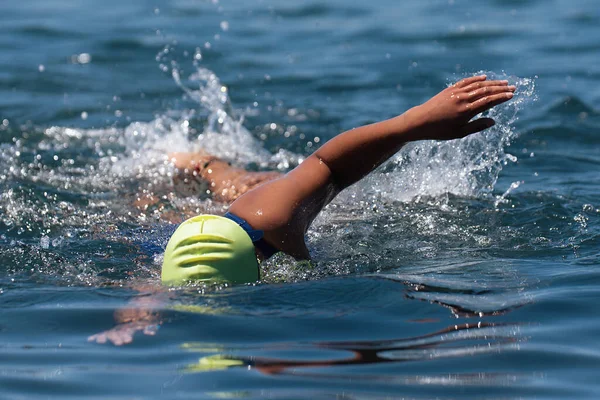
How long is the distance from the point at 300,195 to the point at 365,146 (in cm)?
42

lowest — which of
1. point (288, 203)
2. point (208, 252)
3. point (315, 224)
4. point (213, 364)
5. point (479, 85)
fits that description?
point (213, 364)

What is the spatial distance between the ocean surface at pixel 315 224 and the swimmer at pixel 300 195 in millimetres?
124

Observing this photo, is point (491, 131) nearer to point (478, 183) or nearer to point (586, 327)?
point (478, 183)

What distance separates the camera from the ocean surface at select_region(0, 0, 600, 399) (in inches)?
154

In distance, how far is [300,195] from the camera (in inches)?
192

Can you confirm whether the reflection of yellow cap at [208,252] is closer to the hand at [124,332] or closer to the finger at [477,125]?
the hand at [124,332]

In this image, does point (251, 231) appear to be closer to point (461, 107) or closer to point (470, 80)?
point (461, 107)

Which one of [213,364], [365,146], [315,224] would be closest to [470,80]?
[365,146]

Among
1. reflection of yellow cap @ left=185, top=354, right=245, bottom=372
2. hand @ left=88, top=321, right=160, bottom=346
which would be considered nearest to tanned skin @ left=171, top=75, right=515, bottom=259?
hand @ left=88, top=321, right=160, bottom=346

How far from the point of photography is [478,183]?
693 centimetres

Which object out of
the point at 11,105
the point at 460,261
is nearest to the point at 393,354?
the point at 460,261

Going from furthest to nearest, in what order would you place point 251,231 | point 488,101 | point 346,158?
1. point 346,158
2. point 251,231
3. point 488,101

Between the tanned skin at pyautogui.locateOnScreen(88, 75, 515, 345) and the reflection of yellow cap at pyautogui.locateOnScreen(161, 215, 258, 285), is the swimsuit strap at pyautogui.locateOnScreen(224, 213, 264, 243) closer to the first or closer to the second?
the tanned skin at pyautogui.locateOnScreen(88, 75, 515, 345)

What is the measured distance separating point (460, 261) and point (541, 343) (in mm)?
1250
